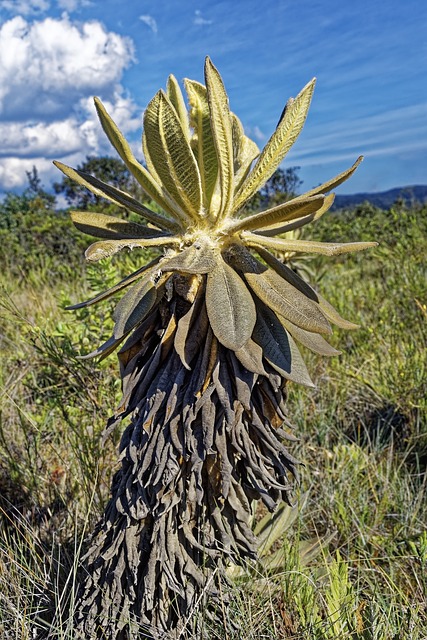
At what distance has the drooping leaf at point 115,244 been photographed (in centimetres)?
129

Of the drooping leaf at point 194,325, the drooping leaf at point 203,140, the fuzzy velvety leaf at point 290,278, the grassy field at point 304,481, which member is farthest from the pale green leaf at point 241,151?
the grassy field at point 304,481

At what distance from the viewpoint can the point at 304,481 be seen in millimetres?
2568

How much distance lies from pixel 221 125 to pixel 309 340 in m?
0.56

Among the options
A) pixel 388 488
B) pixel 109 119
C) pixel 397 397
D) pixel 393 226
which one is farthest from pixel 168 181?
pixel 393 226

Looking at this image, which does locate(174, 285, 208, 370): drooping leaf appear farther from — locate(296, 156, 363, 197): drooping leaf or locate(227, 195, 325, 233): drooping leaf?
locate(296, 156, 363, 197): drooping leaf

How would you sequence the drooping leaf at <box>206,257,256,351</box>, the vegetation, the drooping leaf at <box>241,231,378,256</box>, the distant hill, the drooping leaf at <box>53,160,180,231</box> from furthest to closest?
1. the distant hill
2. the vegetation
3. the drooping leaf at <box>53,160,180,231</box>
4. the drooping leaf at <box>241,231,378,256</box>
5. the drooping leaf at <box>206,257,256,351</box>

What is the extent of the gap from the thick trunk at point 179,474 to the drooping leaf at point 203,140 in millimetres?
272

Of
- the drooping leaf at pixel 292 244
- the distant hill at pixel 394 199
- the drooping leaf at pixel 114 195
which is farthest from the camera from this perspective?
the distant hill at pixel 394 199

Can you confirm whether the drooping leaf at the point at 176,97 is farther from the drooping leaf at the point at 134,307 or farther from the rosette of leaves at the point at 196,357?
the drooping leaf at the point at 134,307

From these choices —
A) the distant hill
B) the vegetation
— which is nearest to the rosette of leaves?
the vegetation

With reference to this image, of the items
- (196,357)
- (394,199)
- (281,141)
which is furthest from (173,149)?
(394,199)

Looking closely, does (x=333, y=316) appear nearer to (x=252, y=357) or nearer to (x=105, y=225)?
(x=252, y=357)

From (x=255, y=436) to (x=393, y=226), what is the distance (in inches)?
403

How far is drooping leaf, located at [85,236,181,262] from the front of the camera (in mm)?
1289
